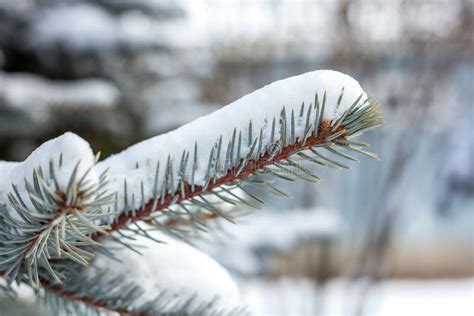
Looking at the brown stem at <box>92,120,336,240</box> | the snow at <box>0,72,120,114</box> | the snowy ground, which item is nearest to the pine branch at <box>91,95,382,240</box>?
the brown stem at <box>92,120,336,240</box>

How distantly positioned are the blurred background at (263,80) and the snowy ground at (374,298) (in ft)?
0.08

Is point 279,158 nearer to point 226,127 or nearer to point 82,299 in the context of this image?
point 226,127

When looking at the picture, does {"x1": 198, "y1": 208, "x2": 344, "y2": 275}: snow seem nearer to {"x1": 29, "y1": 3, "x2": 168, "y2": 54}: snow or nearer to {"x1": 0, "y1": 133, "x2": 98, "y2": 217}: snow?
{"x1": 29, "y1": 3, "x2": 168, "y2": 54}: snow

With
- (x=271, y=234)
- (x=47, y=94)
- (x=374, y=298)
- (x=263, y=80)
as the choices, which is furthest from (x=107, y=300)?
(x=374, y=298)

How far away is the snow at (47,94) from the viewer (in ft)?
5.17

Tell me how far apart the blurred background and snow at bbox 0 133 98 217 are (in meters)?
0.91

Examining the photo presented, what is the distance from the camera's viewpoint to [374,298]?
3338mm

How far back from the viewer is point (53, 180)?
22cm

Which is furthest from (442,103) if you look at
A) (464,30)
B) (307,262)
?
(307,262)

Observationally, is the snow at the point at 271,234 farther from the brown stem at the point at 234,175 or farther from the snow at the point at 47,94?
the brown stem at the point at 234,175

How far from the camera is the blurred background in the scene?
5.58 ft

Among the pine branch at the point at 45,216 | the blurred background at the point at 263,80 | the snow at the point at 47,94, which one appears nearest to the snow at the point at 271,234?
the blurred background at the point at 263,80

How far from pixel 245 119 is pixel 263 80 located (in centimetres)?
251

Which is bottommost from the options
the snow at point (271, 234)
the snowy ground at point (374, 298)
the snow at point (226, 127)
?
the snowy ground at point (374, 298)
